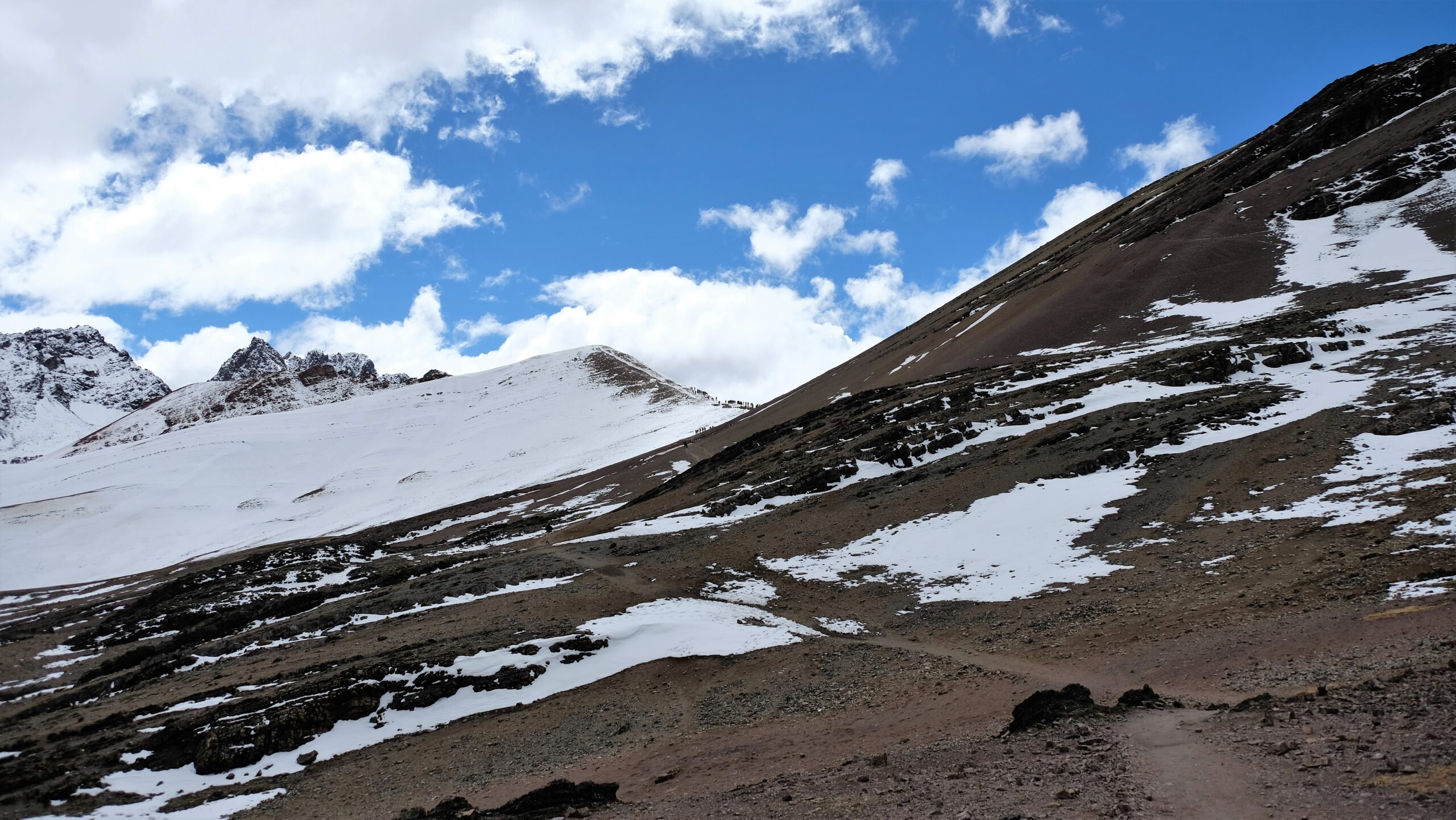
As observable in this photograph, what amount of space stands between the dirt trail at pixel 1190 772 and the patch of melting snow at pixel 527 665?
451 inches

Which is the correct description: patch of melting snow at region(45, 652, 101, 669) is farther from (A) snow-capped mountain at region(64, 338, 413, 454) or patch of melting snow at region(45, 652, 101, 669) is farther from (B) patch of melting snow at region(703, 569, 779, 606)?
(A) snow-capped mountain at region(64, 338, 413, 454)

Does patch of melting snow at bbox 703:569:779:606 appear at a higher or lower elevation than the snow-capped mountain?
lower

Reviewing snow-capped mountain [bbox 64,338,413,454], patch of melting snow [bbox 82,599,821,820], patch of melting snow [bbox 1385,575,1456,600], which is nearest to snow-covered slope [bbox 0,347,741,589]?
snow-capped mountain [bbox 64,338,413,454]

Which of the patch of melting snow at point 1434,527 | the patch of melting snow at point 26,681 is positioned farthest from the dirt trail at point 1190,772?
the patch of melting snow at point 26,681

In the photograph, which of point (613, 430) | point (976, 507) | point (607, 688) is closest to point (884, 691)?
point (607, 688)

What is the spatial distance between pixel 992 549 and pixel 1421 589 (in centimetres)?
1210

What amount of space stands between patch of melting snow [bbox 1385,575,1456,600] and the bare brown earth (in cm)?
19

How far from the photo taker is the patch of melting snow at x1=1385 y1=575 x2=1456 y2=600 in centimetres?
1498

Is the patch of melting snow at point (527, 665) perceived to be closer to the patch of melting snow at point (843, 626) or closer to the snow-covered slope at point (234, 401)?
the patch of melting snow at point (843, 626)

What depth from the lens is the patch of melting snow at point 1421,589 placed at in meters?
15.0

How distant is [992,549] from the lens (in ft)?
86.8

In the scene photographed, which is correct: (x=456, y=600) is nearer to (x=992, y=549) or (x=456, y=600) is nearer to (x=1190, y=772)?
(x=992, y=549)

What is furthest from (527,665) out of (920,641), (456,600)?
(920,641)

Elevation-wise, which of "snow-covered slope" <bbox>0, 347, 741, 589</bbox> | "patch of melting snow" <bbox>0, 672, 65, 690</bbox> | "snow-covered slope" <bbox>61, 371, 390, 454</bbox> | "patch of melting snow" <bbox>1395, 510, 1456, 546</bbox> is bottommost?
"patch of melting snow" <bbox>1395, 510, 1456, 546</bbox>
